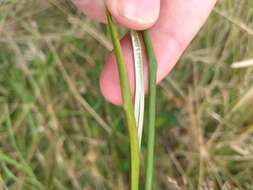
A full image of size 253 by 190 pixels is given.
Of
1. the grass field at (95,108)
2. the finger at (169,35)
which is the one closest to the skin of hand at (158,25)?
the finger at (169,35)

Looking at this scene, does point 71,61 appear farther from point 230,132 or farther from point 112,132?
point 230,132

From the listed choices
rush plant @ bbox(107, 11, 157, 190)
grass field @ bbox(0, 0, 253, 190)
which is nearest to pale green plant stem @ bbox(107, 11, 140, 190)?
rush plant @ bbox(107, 11, 157, 190)

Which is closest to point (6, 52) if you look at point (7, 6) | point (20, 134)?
point (7, 6)

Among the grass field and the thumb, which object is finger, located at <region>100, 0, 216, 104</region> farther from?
the grass field

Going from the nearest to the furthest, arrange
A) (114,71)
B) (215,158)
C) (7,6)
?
1. (114,71)
2. (215,158)
3. (7,6)

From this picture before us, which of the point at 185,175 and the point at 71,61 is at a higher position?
the point at 71,61

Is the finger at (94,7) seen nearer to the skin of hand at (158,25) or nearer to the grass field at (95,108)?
the skin of hand at (158,25)
